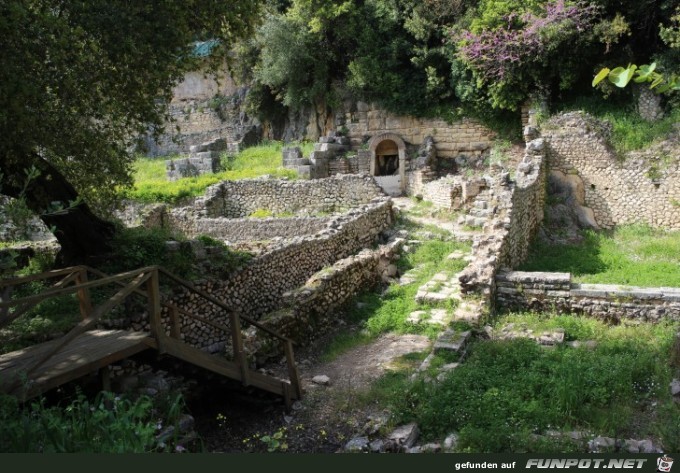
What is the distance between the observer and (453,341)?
9297 millimetres

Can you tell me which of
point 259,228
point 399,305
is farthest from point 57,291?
point 259,228

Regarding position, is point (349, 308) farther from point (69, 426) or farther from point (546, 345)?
point (69, 426)

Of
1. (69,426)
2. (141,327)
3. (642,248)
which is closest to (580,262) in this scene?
(642,248)

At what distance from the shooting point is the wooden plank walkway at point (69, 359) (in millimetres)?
5539

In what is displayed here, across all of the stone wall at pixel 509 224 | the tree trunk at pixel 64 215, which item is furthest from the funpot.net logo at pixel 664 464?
the tree trunk at pixel 64 215

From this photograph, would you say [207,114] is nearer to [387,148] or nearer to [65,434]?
[387,148]

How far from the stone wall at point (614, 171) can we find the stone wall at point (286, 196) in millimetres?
6128

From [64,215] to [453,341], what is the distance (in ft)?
23.2

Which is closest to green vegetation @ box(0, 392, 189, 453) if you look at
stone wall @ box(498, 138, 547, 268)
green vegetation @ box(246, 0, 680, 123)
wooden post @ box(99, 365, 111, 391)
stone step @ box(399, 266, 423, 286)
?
wooden post @ box(99, 365, 111, 391)

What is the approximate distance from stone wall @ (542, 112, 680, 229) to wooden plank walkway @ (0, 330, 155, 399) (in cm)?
1529

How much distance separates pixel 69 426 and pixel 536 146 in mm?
15879

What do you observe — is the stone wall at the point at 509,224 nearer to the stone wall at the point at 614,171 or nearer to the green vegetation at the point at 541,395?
the stone wall at the point at 614,171

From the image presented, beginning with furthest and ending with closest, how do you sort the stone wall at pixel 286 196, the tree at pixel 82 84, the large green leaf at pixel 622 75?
the stone wall at pixel 286 196, the tree at pixel 82 84, the large green leaf at pixel 622 75

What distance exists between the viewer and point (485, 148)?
24062 millimetres
